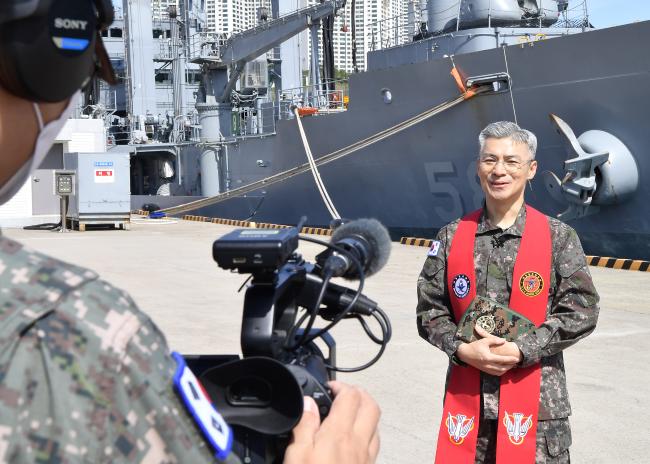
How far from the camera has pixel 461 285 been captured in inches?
110

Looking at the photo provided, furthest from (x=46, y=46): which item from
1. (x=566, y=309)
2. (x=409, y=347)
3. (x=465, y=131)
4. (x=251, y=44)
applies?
(x=251, y=44)

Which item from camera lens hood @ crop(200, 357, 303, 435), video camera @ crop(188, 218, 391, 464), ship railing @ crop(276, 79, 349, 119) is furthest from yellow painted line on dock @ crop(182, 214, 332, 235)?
camera lens hood @ crop(200, 357, 303, 435)

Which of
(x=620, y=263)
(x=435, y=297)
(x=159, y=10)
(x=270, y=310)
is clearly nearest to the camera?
(x=270, y=310)

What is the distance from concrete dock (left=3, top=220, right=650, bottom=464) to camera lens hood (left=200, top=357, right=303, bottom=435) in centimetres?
298

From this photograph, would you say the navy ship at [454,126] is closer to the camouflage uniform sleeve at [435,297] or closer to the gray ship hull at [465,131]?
the gray ship hull at [465,131]

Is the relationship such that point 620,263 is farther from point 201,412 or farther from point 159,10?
point 159,10

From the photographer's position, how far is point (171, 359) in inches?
28.7

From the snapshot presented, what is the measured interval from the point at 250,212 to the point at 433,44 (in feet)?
21.3

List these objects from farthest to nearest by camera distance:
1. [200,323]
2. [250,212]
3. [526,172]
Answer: [250,212]
[200,323]
[526,172]

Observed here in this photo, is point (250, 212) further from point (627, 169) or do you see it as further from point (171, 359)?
point (171, 359)

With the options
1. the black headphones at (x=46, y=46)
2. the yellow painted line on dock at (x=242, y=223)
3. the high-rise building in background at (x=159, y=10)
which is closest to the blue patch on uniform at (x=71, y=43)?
the black headphones at (x=46, y=46)

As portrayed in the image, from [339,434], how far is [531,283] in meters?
1.78

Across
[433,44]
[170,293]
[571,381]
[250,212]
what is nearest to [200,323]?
[170,293]

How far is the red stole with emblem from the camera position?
2.64m
